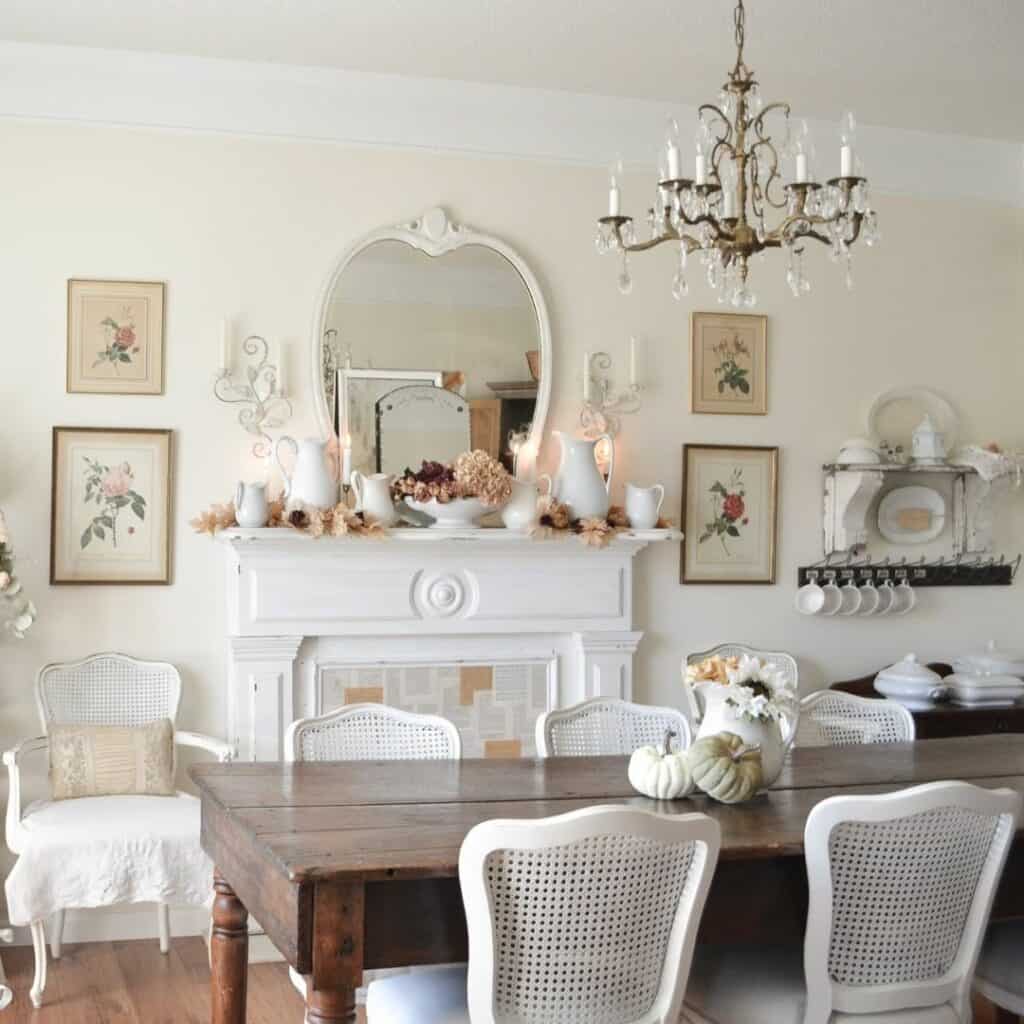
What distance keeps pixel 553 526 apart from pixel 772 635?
1065 mm

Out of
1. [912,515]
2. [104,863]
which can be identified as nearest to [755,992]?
[104,863]

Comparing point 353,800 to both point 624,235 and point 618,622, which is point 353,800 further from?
point 618,622

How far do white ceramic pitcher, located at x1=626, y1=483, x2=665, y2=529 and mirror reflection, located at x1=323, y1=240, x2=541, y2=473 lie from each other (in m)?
0.44

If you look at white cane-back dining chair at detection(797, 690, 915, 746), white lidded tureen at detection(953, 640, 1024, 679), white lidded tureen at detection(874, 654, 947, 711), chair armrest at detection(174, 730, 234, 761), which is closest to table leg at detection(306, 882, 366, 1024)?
white cane-back dining chair at detection(797, 690, 915, 746)

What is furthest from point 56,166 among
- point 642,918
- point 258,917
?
point 642,918

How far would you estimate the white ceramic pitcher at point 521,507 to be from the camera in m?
4.72

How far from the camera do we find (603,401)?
16.5 feet

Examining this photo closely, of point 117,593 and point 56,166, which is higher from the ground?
point 56,166

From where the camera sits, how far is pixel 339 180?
4805 millimetres

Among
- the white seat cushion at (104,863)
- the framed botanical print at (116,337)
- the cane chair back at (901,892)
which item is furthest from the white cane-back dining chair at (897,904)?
the framed botanical print at (116,337)

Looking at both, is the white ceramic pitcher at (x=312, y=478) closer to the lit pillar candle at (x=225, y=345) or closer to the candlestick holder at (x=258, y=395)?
the candlestick holder at (x=258, y=395)

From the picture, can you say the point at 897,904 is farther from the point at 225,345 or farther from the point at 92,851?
the point at 225,345

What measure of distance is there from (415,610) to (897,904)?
237 cm

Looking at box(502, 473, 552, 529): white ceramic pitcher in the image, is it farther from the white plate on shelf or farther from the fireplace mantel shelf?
the white plate on shelf
